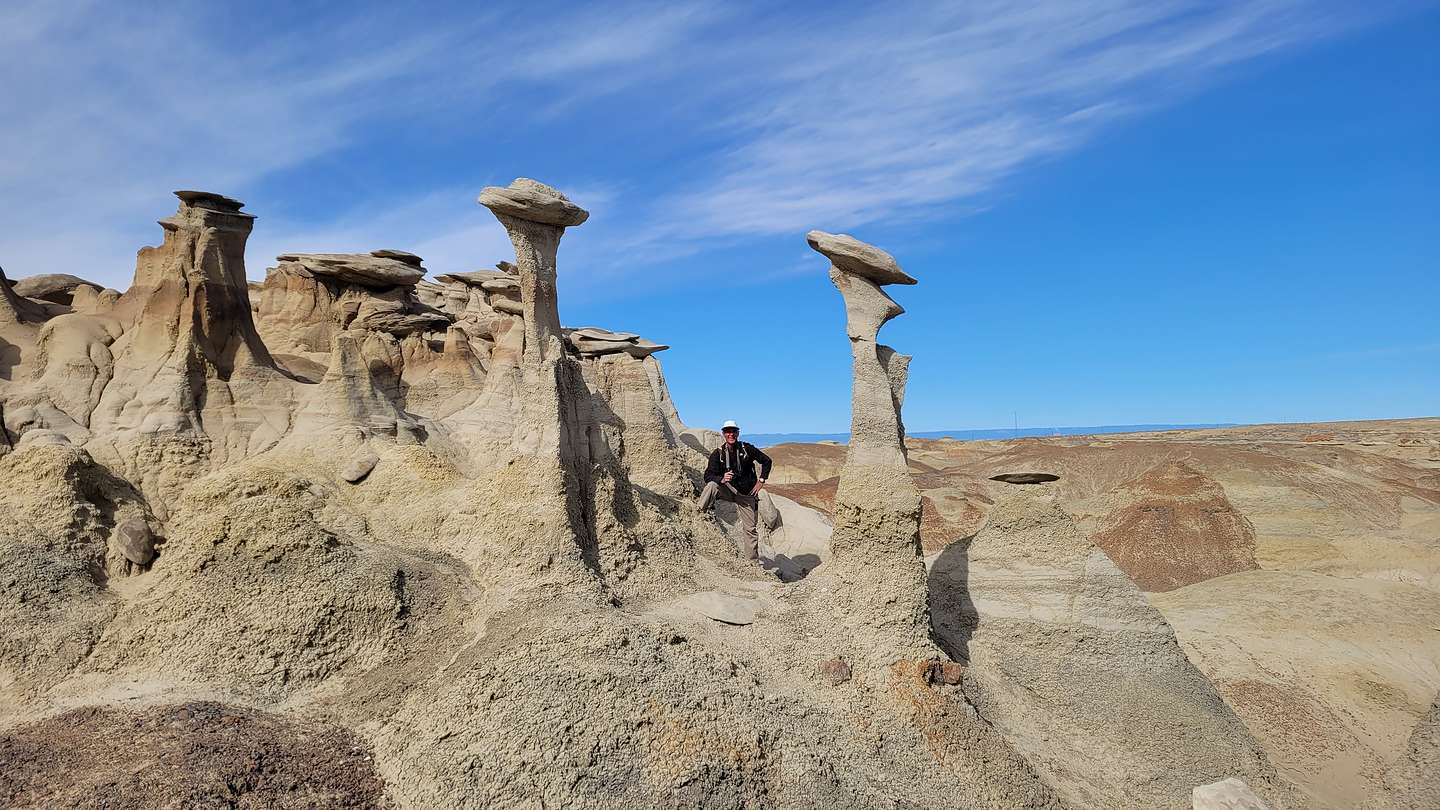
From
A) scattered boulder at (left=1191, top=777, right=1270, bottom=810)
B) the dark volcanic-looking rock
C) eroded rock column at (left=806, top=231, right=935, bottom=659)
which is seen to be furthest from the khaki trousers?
the dark volcanic-looking rock

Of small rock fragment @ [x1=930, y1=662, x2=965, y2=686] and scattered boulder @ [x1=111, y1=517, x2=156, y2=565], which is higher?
scattered boulder @ [x1=111, y1=517, x2=156, y2=565]

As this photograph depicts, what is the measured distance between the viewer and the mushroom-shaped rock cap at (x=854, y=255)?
8.41 meters

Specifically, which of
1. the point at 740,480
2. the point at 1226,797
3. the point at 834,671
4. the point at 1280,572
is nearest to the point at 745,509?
the point at 740,480

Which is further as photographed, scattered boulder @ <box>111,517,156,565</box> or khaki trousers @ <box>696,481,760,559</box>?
khaki trousers @ <box>696,481,760,559</box>

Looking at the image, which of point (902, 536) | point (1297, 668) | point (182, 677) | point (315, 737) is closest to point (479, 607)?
point (315, 737)

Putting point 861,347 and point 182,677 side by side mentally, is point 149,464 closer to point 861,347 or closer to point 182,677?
point 182,677

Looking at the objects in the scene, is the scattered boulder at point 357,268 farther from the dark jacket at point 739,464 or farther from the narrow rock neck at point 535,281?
the dark jacket at point 739,464

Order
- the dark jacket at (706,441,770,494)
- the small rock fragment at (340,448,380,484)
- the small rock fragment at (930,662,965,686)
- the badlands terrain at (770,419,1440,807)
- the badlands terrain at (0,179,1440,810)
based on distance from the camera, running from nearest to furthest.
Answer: the badlands terrain at (0,179,1440,810) < the small rock fragment at (930,662,965,686) < the small rock fragment at (340,448,380,484) < the badlands terrain at (770,419,1440,807) < the dark jacket at (706,441,770,494)

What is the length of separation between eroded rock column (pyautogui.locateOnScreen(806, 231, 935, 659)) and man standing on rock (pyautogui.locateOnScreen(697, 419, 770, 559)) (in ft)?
8.46

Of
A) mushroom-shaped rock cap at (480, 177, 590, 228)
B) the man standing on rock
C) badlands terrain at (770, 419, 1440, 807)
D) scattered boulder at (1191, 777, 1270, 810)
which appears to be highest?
mushroom-shaped rock cap at (480, 177, 590, 228)

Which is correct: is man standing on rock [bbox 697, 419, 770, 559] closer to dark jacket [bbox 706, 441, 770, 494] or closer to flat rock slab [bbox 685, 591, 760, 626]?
dark jacket [bbox 706, 441, 770, 494]

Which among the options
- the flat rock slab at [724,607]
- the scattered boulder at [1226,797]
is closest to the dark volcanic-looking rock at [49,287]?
the flat rock slab at [724,607]

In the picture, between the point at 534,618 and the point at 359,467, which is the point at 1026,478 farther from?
the point at 359,467

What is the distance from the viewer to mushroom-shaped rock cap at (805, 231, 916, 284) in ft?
27.6
